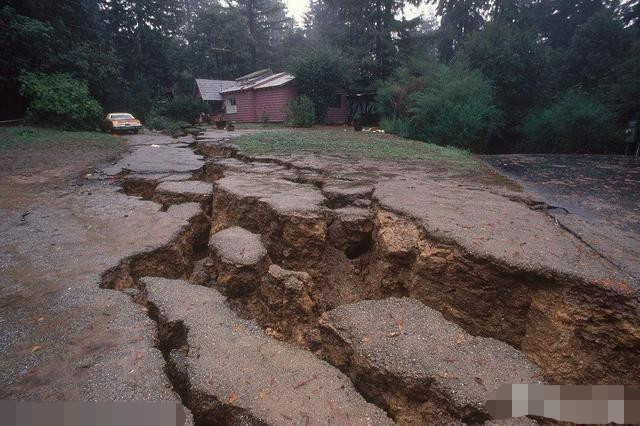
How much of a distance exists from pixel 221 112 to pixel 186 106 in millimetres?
5658

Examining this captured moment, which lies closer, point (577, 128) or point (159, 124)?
point (577, 128)

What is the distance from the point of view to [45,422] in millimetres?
1368

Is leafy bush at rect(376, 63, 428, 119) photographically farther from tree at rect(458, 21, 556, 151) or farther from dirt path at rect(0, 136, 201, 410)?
dirt path at rect(0, 136, 201, 410)

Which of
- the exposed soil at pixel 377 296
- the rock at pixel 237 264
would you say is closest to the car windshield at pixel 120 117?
the exposed soil at pixel 377 296

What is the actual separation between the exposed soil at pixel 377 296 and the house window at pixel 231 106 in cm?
2291

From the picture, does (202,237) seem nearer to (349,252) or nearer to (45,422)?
(349,252)

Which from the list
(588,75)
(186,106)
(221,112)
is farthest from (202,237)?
(221,112)

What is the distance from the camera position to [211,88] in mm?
26719

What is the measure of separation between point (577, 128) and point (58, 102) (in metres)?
18.8

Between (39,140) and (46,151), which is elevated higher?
(39,140)

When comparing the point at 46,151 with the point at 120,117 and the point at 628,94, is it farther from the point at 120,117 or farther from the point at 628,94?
the point at 628,94

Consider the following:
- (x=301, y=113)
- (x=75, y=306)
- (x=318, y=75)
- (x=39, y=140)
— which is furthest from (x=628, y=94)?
(x=39, y=140)

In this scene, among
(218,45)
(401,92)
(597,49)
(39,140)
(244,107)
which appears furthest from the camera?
(218,45)

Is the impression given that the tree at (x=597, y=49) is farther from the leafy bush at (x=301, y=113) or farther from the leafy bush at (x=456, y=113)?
the leafy bush at (x=301, y=113)
